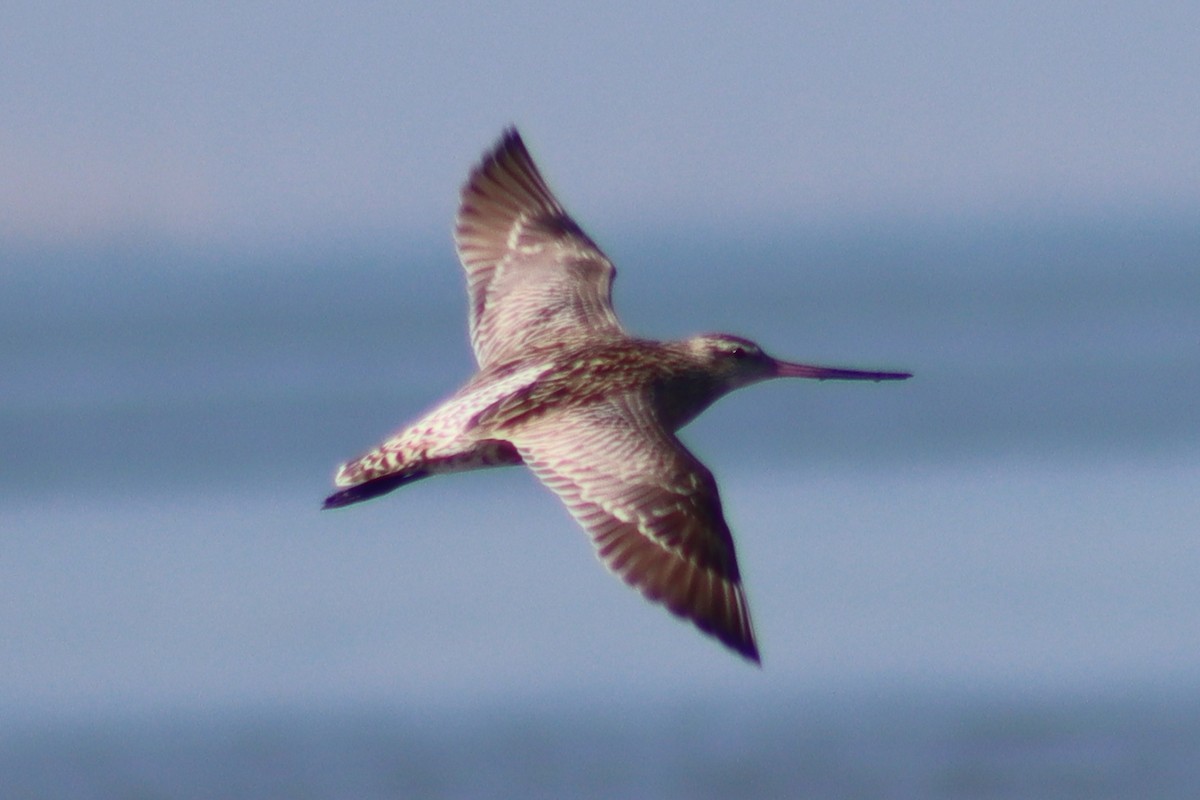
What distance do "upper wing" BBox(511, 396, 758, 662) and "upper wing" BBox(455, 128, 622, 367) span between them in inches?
63.3

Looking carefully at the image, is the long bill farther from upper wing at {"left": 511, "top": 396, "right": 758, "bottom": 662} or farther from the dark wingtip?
the dark wingtip

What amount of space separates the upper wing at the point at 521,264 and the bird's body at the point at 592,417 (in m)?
0.01

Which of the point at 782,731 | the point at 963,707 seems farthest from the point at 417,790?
the point at 963,707

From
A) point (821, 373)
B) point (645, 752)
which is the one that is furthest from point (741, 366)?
point (645, 752)

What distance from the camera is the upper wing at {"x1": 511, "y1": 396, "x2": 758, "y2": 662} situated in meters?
11.4

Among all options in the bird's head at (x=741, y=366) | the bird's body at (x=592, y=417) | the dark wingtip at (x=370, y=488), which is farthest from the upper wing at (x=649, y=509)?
the bird's head at (x=741, y=366)

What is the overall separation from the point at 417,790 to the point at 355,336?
36660 mm

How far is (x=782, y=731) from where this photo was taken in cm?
2131

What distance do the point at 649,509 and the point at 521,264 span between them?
10.6ft

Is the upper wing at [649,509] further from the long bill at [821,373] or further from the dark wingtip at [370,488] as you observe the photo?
the long bill at [821,373]

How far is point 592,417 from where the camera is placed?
1232cm

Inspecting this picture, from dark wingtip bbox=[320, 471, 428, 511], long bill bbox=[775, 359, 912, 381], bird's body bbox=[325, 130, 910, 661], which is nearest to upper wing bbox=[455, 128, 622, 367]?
bird's body bbox=[325, 130, 910, 661]

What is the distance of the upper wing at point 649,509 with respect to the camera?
451 inches

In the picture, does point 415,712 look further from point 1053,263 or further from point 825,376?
point 1053,263
